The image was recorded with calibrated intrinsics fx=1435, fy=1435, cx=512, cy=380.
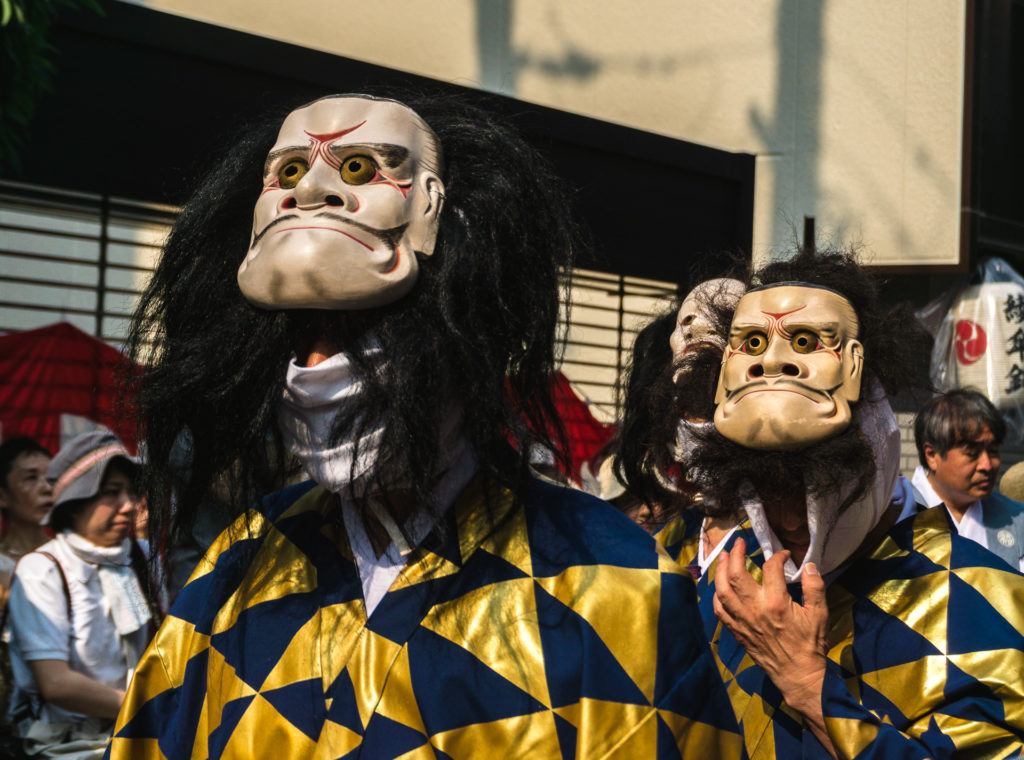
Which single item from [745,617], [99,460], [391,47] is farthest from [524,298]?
[391,47]

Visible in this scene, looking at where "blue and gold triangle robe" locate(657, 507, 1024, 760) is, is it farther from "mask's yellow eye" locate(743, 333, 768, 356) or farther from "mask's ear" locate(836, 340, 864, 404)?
"mask's yellow eye" locate(743, 333, 768, 356)

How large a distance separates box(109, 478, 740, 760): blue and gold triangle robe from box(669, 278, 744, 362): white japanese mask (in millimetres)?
1252

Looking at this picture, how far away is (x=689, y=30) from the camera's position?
826 cm

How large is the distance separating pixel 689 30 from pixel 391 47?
211 centimetres

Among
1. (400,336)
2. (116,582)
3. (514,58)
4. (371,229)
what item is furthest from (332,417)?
(514,58)

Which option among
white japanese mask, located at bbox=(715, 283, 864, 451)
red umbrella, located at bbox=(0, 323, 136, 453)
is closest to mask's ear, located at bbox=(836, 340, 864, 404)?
white japanese mask, located at bbox=(715, 283, 864, 451)

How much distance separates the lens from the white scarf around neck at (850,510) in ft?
8.49

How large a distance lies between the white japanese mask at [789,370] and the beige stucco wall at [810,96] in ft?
17.0

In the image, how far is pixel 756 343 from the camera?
2.71m

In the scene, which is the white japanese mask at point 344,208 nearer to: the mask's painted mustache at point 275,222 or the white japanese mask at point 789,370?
the mask's painted mustache at point 275,222

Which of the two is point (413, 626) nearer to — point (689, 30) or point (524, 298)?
point (524, 298)

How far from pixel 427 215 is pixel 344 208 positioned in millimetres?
121

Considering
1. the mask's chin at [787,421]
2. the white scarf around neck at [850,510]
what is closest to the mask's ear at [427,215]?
the mask's chin at [787,421]

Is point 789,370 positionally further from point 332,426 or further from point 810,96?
point 810,96
